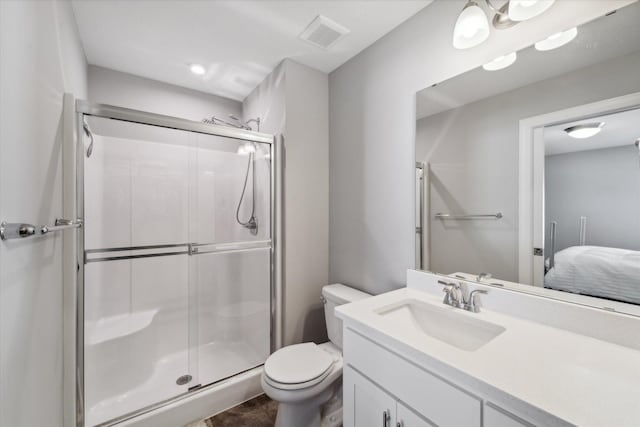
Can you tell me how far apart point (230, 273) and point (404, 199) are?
1.36 metres

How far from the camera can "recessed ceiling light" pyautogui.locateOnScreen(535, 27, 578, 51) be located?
101 centimetres

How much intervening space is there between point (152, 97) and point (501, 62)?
2550mm

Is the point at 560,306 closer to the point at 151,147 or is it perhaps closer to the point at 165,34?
the point at 151,147

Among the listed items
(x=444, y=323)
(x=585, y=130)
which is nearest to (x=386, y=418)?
(x=444, y=323)

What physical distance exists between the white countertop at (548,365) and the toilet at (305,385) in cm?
51

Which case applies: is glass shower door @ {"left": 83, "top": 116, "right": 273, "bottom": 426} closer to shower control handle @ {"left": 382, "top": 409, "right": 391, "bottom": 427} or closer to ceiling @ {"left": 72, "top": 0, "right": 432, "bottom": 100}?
ceiling @ {"left": 72, "top": 0, "right": 432, "bottom": 100}

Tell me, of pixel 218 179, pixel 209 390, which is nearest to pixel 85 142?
pixel 218 179

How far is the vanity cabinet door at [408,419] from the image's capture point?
2.76 feet

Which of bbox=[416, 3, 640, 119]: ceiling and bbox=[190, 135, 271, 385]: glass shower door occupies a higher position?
bbox=[416, 3, 640, 119]: ceiling

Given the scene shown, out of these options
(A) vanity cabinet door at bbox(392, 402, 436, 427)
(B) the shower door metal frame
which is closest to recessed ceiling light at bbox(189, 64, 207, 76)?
(B) the shower door metal frame

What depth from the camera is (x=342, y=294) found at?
1.79 meters

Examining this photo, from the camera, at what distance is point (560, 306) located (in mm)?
1016

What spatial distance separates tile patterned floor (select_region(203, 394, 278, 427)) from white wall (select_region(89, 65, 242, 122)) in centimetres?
240

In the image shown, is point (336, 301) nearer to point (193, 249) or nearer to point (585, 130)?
point (193, 249)
